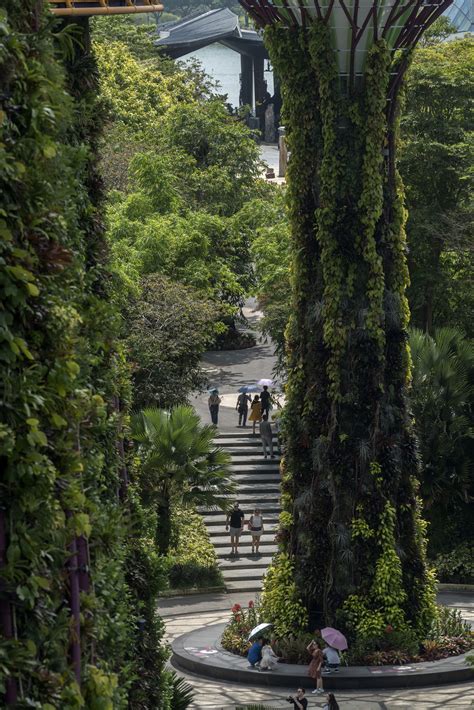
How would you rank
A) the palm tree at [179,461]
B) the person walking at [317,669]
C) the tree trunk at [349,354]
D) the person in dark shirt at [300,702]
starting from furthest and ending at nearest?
the palm tree at [179,461]
the tree trunk at [349,354]
the person walking at [317,669]
the person in dark shirt at [300,702]

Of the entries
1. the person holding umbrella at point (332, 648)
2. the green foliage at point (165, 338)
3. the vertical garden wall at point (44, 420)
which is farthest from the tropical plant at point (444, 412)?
the vertical garden wall at point (44, 420)

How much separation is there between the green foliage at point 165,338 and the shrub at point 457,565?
767cm

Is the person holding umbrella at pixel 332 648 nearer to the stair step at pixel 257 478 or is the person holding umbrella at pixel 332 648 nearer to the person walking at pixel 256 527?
the person walking at pixel 256 527

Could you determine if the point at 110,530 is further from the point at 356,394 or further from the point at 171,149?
the point at 171,149

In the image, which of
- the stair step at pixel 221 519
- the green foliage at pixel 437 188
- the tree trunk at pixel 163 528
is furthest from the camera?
the green foliage at pixel 437 188

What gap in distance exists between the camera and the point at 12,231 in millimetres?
7641

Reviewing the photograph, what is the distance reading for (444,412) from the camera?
30203mm

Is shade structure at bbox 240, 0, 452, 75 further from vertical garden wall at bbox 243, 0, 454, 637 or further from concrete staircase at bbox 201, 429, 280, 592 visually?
concrete staircase at bbox 201, 429, 280, 592

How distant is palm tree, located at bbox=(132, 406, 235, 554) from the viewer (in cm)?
2848

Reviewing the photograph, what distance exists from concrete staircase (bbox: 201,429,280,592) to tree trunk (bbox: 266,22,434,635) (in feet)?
26.3

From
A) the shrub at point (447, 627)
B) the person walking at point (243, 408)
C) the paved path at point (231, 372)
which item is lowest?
the paved path at point (231, 372)

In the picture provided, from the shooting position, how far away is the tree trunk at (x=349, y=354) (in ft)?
71.7

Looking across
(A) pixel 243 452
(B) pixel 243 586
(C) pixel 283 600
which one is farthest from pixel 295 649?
(A) pixel 243 452

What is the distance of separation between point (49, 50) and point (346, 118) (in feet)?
46.1
